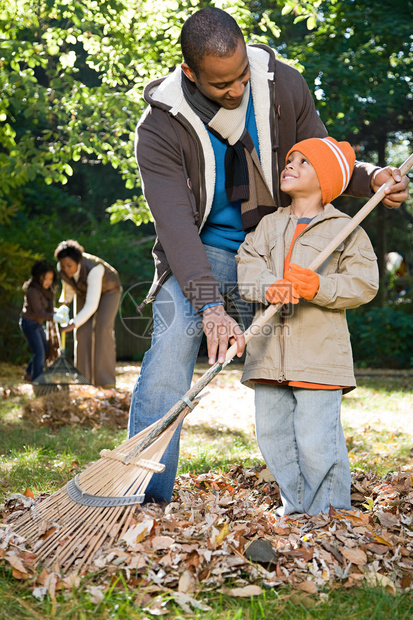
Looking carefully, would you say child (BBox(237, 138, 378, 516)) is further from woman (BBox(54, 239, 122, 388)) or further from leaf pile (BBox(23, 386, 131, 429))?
woman (BBox(54, 239, 122, 388))

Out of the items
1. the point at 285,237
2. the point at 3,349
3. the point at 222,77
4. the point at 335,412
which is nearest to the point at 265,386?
the point at 335,412

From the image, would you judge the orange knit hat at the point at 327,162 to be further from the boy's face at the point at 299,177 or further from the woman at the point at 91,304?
the woman at the point at 91,304

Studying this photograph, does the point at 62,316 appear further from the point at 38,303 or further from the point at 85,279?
the point at 38,303

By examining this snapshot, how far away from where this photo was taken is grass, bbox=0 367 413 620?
84.1 inches

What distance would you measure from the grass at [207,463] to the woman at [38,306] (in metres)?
1.04

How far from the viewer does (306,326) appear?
2.98 meters

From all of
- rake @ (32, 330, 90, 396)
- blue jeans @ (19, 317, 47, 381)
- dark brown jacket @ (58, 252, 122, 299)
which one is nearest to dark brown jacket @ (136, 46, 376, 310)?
rake @ (32, 330, 90, 396)

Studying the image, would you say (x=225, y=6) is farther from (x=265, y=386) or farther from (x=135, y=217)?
(x=265, y=386)

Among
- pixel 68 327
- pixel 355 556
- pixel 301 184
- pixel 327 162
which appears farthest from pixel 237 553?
pixel 68 327

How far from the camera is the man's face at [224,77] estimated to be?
269 centimetres

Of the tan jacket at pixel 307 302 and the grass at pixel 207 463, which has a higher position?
the tan jacket at pixel 307 302

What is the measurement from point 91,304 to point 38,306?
1256 millimetres

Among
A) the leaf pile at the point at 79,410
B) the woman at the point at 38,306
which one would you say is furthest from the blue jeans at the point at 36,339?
the leaf pile at the point at 79,410

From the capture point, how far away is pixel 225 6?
7250 millimetres
